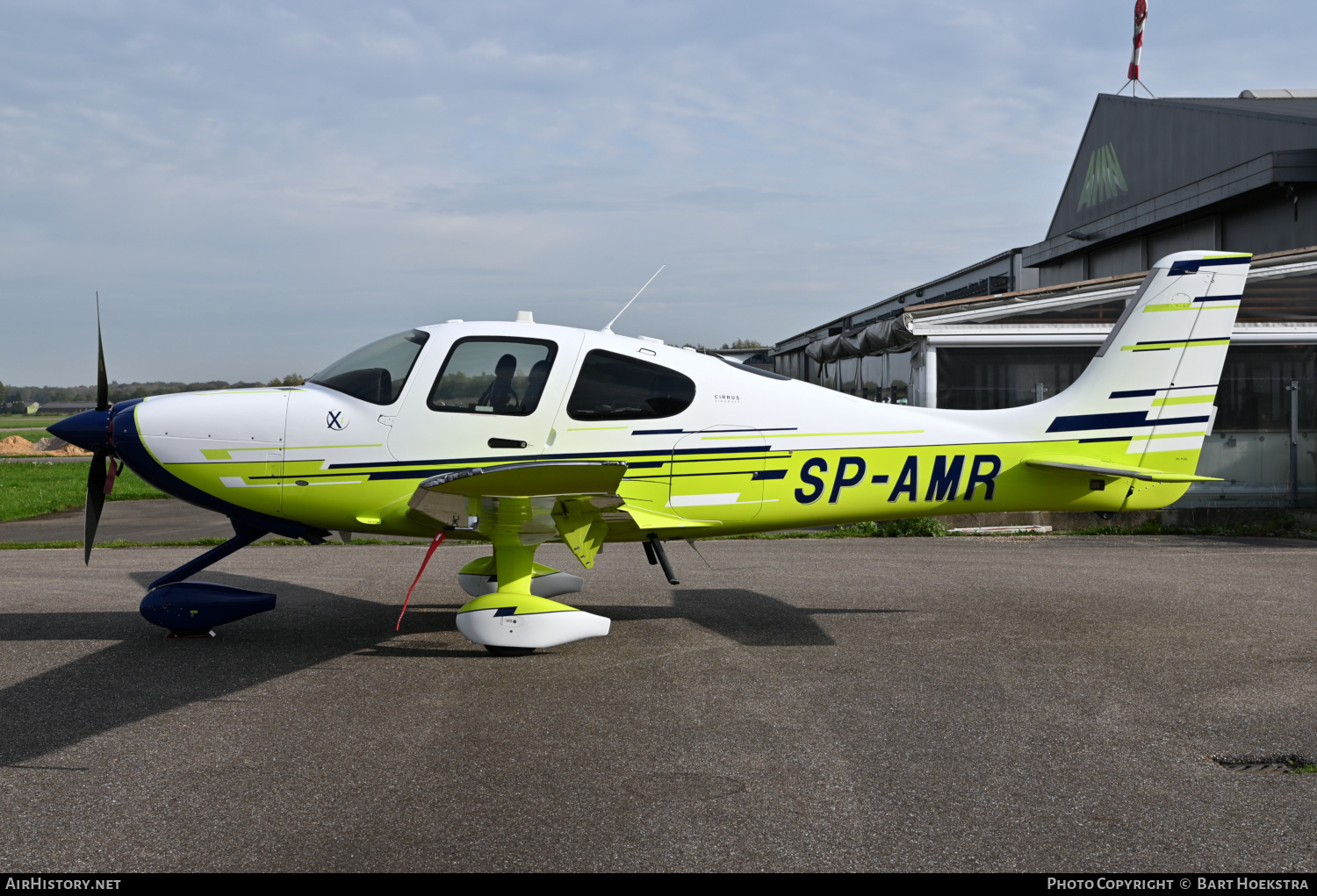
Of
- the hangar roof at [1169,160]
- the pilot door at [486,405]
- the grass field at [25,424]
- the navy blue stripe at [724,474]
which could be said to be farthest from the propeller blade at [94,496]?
the grass field at [25,424]

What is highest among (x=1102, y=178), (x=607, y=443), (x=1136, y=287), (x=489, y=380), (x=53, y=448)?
(x=1102, y=178)

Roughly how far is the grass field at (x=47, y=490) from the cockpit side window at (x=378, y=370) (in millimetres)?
8549

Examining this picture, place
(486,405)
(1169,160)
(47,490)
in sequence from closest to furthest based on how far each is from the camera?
(486,405)
(47,490)
(1169,160)

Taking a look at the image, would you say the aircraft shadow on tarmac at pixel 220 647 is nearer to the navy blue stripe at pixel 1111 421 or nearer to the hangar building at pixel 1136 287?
the navy blue stripe at pixel 1111 421

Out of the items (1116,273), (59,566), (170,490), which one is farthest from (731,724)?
(1116,273)

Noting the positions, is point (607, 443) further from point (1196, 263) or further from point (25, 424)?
point (25, 424)

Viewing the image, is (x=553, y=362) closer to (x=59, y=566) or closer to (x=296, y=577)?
(x=296, y=577)

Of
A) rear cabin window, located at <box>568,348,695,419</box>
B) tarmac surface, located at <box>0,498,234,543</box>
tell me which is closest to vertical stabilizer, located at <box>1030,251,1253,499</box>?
rear cabin window, located at <box>568,348,695,419</box>

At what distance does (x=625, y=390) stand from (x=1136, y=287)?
9.50 metres

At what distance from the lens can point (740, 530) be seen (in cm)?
679

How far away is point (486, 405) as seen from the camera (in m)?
6.24

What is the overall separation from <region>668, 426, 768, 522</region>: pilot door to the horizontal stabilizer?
2.09 m

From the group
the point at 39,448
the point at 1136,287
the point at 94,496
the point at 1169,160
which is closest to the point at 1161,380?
the point at 1136,287
